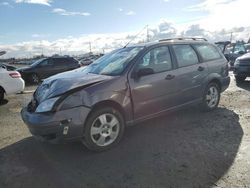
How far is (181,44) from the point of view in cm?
588

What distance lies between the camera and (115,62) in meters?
5.26

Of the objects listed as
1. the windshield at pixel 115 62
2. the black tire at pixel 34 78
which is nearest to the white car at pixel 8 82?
the windshield at pixel 115 62

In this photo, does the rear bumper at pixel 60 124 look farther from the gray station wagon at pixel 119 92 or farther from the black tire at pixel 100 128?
the black tire at pixel 100 128

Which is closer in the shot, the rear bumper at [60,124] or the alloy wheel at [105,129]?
the rear bumper at [60,124]

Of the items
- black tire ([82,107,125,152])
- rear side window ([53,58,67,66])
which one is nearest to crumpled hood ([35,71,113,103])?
black tire ([82,107,125,152])

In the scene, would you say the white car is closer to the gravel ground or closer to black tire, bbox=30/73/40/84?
the gravel ground

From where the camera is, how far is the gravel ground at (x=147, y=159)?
11.6ft

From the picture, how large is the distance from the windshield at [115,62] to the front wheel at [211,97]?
2130mm

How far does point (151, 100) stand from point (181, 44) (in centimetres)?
159

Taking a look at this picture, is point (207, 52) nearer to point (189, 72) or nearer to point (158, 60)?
point (189, 72)

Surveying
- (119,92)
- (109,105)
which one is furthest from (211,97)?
(109,105)

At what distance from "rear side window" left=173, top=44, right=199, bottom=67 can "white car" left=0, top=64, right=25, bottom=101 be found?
234 inches

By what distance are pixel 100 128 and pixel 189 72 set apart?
2.41m

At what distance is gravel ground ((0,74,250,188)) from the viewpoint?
11.6ft
